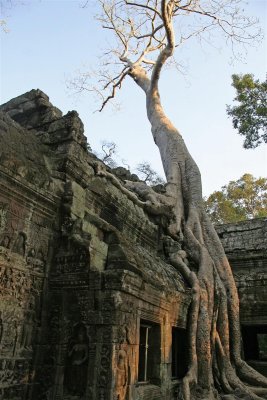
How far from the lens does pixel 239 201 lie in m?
20.6

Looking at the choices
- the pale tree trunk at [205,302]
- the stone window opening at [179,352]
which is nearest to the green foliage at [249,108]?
the pale tree trunk at [205,302]

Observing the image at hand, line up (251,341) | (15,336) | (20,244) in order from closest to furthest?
1. (15,336)
2. (20,244)
3. (251,341)

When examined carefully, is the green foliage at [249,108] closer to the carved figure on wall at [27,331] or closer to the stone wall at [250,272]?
the stone wall at [250,272]

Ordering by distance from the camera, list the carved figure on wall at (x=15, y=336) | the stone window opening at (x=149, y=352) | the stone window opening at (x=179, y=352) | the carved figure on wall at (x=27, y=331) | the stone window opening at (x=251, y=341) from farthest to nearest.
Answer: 1. the stone window opening at (x=251, y=341)
2. the stone window opening at (x=179, y=352)
3. the stone window opening at (x=149, y=352)
4. the carved figure on wall at (x=27, y=331)
5. the carved figure on wall at (x=15, y=336)

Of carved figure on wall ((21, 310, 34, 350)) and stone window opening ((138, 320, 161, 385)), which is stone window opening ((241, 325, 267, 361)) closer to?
stone window opening ((138, 320, 161, 385))

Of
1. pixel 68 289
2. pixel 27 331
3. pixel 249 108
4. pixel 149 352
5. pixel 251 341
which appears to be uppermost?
pixel 249 108

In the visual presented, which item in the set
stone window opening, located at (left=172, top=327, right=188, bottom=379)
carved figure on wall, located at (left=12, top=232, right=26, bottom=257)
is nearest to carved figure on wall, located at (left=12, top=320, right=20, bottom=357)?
carved figure on wall, located at (left=12, top=232, right=26, bottom=257)

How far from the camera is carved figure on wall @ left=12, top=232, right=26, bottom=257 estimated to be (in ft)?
11.2

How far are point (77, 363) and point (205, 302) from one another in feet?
9.50

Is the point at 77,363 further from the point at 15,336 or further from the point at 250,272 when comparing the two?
the point at 250,272

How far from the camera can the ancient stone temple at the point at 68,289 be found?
323cm

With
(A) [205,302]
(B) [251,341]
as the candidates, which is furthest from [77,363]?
(B) [251,341]

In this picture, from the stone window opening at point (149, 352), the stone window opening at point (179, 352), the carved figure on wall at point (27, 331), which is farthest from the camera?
the stone window opening at point (179, 352)

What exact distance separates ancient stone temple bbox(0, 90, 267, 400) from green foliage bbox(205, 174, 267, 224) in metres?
15.9
